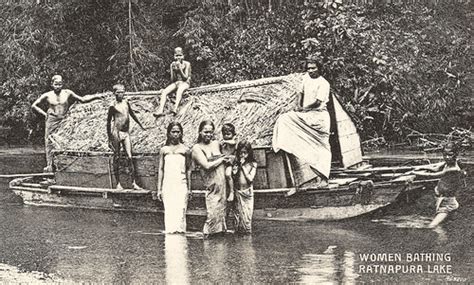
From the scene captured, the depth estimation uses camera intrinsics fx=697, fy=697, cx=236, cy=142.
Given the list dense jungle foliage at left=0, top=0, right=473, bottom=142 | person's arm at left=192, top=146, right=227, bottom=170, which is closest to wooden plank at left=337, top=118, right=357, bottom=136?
person's arm at left=192, top=146, right=227, bottom=170

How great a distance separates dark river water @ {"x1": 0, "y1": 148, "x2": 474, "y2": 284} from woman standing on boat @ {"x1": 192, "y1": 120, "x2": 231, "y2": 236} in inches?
9.9

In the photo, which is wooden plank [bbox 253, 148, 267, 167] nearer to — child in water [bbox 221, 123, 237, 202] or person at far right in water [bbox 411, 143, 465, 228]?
child in water [bbox 221, 123, 237, 202]

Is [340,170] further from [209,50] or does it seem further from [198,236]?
[209,50]

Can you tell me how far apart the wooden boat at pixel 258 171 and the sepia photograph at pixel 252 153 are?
0.03 m

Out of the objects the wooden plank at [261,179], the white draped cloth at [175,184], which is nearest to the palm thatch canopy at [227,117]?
the wooden plank at [261,179]

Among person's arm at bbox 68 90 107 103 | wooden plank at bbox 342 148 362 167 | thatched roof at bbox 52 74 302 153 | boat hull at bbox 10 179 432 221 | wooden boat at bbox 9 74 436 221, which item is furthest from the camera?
person's arm at bbox 68 90 107 103

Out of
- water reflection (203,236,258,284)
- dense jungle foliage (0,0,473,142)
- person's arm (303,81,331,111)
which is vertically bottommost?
water reflection (203,236,258,284)

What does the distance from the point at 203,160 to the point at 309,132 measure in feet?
6.03

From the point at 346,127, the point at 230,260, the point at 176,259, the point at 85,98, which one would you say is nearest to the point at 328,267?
the point at 230,260

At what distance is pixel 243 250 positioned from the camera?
788 centimetres

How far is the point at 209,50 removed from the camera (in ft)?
63.4

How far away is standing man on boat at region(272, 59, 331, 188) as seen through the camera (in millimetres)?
9469

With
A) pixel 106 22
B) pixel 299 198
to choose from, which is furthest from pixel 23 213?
pixel 106 22

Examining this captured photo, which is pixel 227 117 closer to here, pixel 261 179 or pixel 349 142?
pixel 261 179
